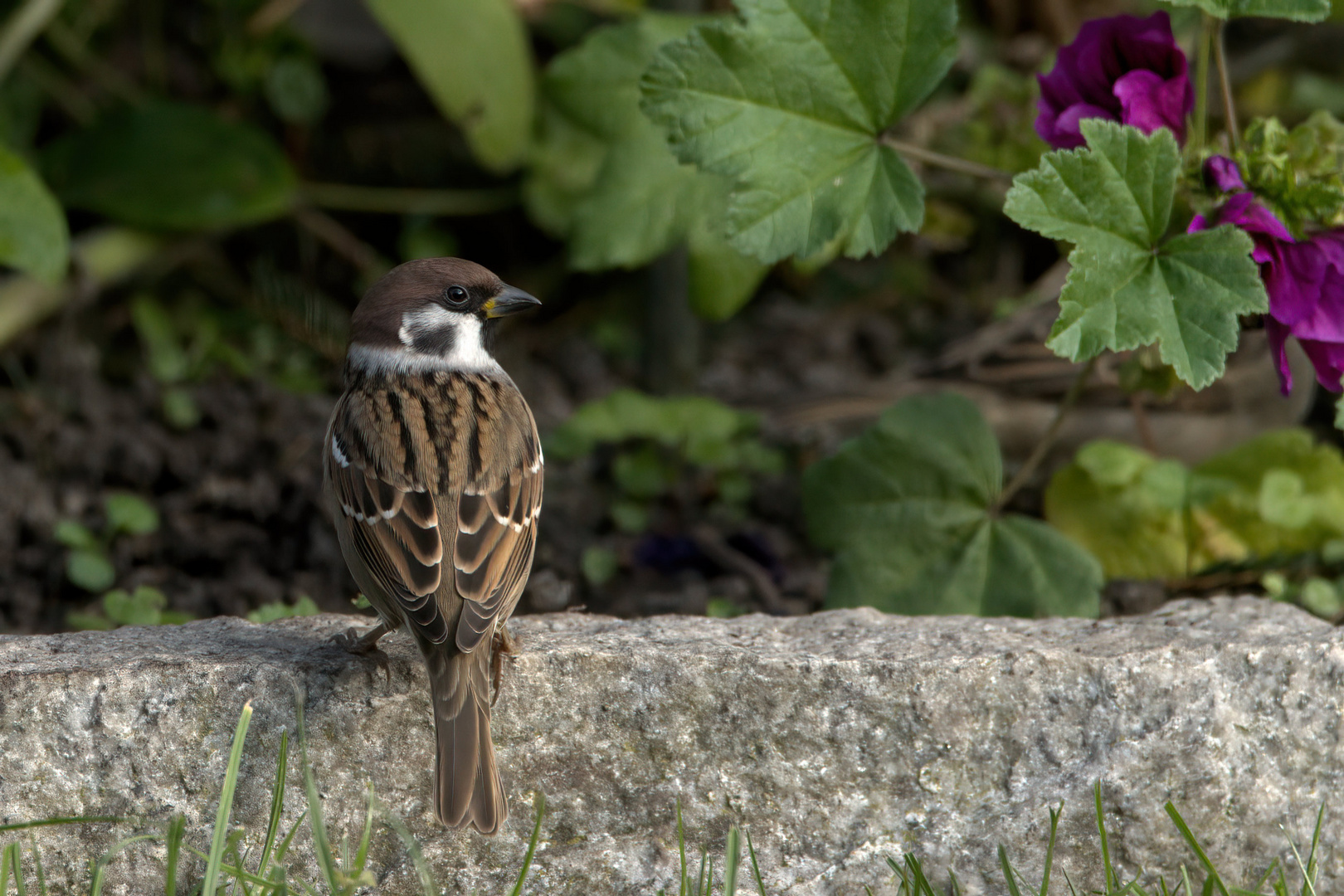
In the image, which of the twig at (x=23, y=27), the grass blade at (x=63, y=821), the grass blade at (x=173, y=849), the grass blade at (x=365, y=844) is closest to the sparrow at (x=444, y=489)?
the grass blade at (x=365, y=844)

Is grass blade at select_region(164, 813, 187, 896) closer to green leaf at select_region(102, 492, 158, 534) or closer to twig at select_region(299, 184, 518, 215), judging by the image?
green leaf at select_region(102, 492, 158, 534)

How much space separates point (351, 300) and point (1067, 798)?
3.99m

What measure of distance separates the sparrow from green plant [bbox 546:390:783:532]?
886 mm

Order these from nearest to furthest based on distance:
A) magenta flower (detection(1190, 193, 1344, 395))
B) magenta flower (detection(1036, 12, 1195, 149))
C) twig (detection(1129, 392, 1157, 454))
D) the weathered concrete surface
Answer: the weathered concrete surface, magenta flower (detection(1190, 193, 1344, 395)), magenta flower (detection(1036, 12, 1195, 149)), twig (detection(1129, 392, 1157, 454))

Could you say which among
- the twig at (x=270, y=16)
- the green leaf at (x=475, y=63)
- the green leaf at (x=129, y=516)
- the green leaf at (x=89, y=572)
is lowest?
the green leaf at (x=89, y=572)

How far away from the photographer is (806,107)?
3.27m

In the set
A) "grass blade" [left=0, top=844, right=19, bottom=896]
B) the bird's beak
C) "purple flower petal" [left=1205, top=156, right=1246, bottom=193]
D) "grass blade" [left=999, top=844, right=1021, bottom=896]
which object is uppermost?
"purple flower petal" [left=1205, top=156, right=1246, bottom=193]

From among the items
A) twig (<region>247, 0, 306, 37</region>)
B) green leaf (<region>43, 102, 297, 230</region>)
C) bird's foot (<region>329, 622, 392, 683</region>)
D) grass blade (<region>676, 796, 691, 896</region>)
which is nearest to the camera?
grass blade (<region>676, 796, 691, 896</region>)

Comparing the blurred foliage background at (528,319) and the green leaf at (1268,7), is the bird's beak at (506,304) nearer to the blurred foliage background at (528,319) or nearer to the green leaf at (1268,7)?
the blurred foliage background at (528,319)

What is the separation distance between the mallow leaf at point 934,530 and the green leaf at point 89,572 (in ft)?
6.63

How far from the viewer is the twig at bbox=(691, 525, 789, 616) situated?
13.2 ft

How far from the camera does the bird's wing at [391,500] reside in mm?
2711

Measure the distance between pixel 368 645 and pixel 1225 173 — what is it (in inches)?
83.8

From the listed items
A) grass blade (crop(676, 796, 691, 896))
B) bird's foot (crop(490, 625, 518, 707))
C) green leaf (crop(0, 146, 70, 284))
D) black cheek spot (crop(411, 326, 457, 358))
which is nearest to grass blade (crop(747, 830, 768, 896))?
grass blade (crop(676, 796, 691, 896))
